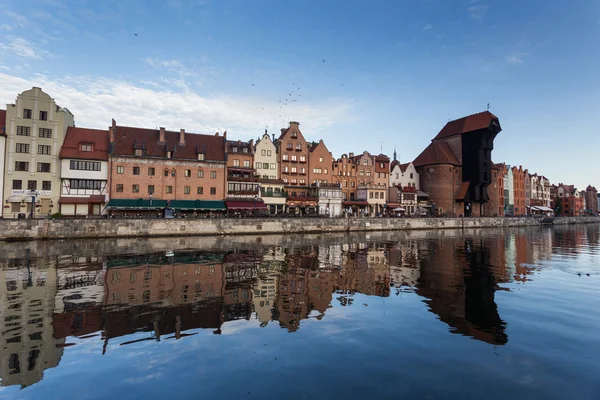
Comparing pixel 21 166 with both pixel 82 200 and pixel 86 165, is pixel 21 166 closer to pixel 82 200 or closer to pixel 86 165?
pixel 86 165

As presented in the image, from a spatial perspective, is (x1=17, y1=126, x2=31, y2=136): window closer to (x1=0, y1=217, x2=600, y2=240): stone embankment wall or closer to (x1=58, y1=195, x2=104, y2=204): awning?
(x1=58, y1=195, x2=104, y2=204): awning

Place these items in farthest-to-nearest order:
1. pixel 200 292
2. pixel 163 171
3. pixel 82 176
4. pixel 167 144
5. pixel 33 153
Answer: pixel 167 144 < pixel 163 171 < pixel 82 176 < pixel 33 153 < pixel 200 292

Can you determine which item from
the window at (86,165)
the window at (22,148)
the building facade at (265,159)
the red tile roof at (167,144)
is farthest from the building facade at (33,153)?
the building facade at (265,159)

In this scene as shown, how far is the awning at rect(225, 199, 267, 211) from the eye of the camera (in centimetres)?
6217

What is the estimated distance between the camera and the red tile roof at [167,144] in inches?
2318

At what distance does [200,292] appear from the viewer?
17.9 metres

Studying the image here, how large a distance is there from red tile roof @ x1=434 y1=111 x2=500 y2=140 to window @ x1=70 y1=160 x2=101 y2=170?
293ft

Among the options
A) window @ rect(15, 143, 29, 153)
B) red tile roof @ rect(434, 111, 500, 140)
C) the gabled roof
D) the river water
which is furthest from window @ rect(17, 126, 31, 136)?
red tile roof @ rect(434, 111, 500, 140)

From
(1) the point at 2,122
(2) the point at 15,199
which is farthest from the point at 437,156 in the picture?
(1) the point at 2,122

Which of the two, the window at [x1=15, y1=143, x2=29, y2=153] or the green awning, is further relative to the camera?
the green awning

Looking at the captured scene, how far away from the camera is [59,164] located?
178 feet

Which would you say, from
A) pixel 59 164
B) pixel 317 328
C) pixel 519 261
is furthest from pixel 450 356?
pixel 59 164

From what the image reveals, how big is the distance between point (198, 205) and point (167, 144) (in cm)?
1287

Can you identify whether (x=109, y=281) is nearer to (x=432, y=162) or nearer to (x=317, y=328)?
(x=317, y=328)
